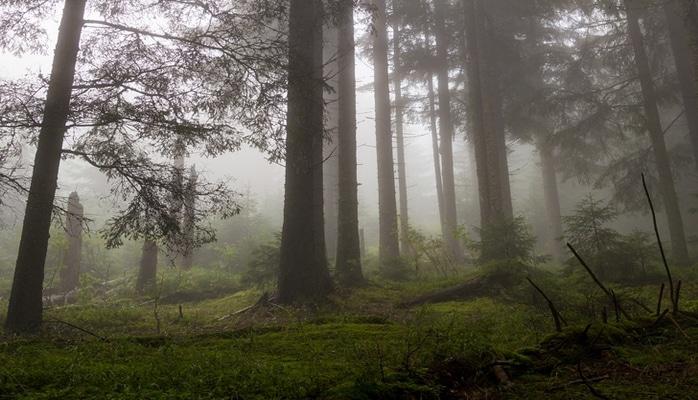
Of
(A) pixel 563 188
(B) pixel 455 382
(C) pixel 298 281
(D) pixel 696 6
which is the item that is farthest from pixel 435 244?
(A) pixel 563 188

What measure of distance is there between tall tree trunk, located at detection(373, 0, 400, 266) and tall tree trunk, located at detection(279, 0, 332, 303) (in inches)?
282

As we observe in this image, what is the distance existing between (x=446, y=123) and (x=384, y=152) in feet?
12.8

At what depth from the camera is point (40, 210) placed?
7.28 m

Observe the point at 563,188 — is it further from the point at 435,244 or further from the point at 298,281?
the point at 298,281

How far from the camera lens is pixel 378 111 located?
18062 mm

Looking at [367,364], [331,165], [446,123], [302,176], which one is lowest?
[367,364]

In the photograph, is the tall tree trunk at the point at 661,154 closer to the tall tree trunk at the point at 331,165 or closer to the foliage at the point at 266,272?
the tall tree trunk at the point at 331,165

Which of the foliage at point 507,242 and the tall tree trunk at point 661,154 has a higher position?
the tall tree trunk at point 661,154

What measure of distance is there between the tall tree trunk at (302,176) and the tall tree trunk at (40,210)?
3.90 meters

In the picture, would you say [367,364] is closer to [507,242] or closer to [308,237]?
[308,237]

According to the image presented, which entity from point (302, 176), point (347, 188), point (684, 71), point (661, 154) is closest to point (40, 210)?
point (302, 176)

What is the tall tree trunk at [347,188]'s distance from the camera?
11188 millimetres

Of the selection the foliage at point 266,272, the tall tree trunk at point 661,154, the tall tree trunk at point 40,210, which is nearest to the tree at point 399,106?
the foliage at point 266,272

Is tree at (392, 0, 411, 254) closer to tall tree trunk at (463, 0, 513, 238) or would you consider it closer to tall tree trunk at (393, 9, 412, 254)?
tall tree trunk at (393, 9, 412, 254)
